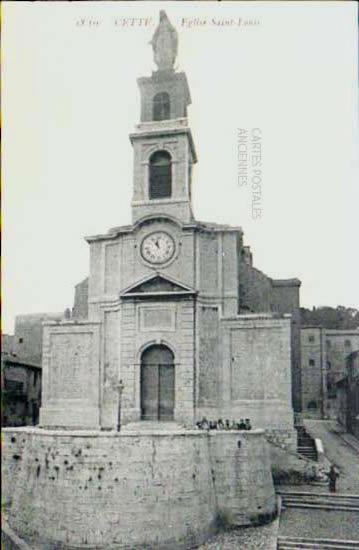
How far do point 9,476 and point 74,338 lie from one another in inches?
295

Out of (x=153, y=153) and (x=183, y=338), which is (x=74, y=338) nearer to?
(x=183, y=338)

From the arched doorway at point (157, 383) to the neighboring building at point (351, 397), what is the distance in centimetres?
1107

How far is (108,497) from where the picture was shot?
16672 millimetres

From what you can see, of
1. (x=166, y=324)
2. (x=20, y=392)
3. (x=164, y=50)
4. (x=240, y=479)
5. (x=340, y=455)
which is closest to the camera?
(x=240, y=479)

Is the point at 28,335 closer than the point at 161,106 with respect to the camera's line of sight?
No

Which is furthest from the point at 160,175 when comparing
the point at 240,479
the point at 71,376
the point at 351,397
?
the point at 351,397

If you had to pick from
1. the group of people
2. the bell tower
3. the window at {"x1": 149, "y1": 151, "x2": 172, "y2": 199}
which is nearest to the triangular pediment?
the bell tower

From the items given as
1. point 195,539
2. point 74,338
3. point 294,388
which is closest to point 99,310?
point 74,338

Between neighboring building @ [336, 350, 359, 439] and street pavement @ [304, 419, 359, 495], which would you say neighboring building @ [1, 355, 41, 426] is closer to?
street pavement @ [304, 419, 359, 495]

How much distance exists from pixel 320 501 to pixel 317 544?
3.54 meters

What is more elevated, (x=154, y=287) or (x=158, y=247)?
(x=158, y=247)

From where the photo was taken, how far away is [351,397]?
1329 inches

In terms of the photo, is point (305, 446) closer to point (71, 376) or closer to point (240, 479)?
point (240, 479)

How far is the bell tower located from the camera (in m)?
27.0
